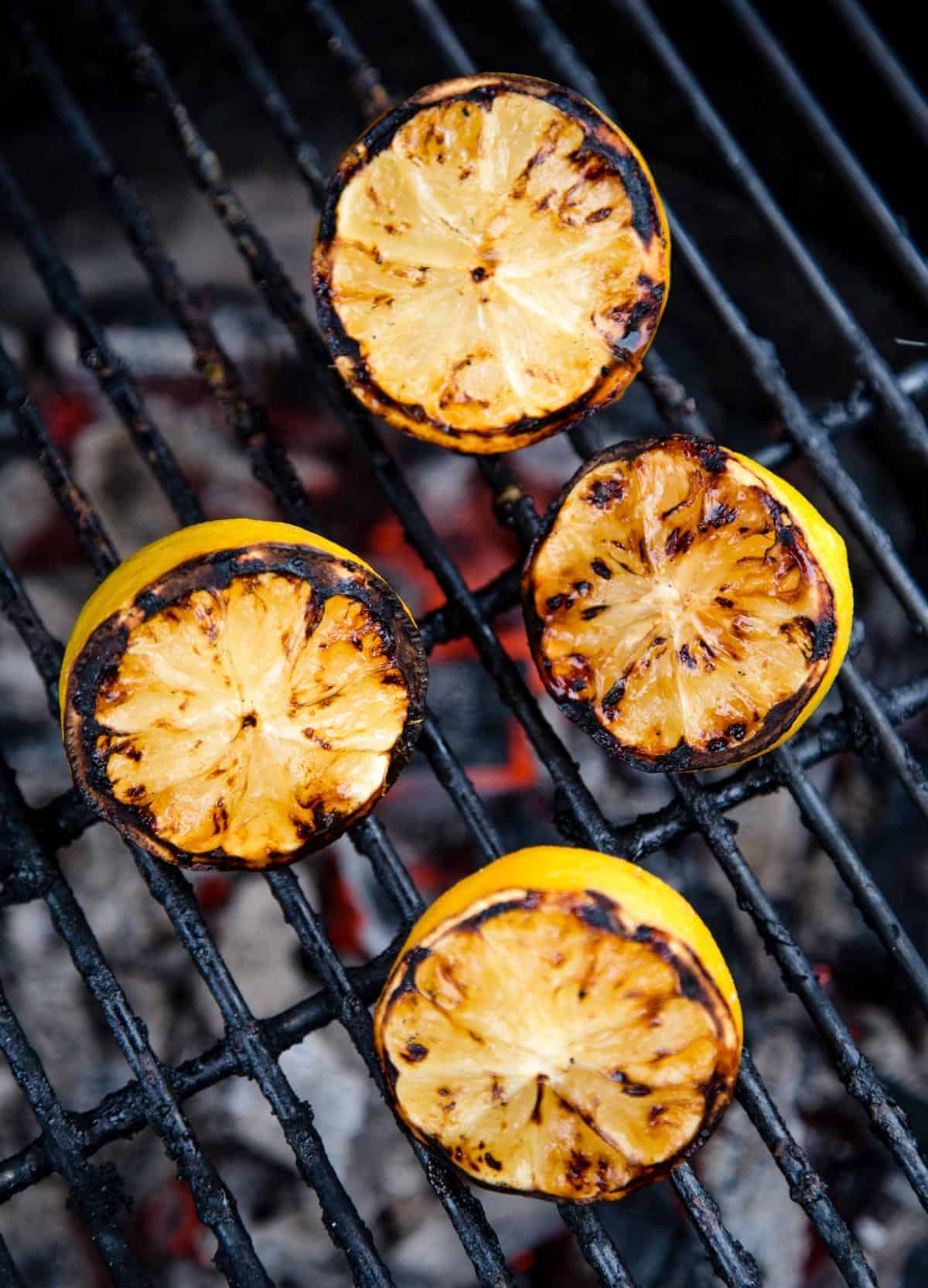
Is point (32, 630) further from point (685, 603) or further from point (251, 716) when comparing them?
point (685, 603)

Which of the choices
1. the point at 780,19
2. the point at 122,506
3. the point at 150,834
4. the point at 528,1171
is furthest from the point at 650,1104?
the point at 780,19

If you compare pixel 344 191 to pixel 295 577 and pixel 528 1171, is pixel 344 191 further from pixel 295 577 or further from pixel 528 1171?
pixel 528 1171

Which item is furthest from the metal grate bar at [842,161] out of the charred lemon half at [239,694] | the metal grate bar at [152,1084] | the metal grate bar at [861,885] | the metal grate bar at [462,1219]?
the metal grate bar at [152,1084]

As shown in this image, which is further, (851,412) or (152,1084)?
(851,412)

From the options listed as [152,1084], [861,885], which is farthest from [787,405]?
[152,1084]

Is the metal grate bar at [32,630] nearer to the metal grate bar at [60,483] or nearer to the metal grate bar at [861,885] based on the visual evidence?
the metal grate bar at [60,483]

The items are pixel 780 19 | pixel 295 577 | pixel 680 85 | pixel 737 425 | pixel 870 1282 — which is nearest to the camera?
pixel 295 577
